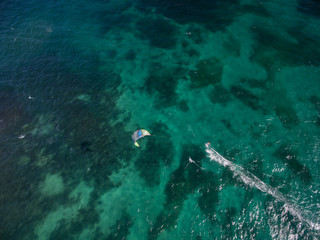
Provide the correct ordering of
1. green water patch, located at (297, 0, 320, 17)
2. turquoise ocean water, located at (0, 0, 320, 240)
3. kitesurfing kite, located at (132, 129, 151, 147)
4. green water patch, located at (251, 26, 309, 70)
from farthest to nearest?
green water patch, located at (297, 0, 320, 17) < green water patch, located at (251, 26, 309, 70) < kitesurfing kite, located at (132, 129, 151, 147) < turquoise ocean water, located at (0, 0, 320, 240)

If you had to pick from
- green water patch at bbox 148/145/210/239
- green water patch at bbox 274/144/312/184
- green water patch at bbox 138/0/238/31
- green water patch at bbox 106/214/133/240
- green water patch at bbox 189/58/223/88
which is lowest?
green water patch at bbox 106/214/133/240

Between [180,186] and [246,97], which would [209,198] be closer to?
[180,186]

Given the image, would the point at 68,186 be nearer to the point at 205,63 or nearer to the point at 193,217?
the point at 193,217

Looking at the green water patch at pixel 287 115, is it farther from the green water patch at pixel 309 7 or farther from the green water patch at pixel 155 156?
the green water patch at pixel 309 7

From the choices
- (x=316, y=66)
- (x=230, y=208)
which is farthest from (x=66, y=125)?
(x=316, y=66)

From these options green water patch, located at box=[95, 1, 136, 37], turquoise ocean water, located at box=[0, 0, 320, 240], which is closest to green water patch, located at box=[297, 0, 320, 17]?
turquoise ocean water, located at box=[0, 0, 320, 240]

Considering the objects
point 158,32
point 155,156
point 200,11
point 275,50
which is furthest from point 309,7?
point 155,156

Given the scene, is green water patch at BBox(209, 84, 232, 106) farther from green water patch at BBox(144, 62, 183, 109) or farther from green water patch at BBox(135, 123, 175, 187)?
green water patch at BBox(135, 123, 175, 187)
